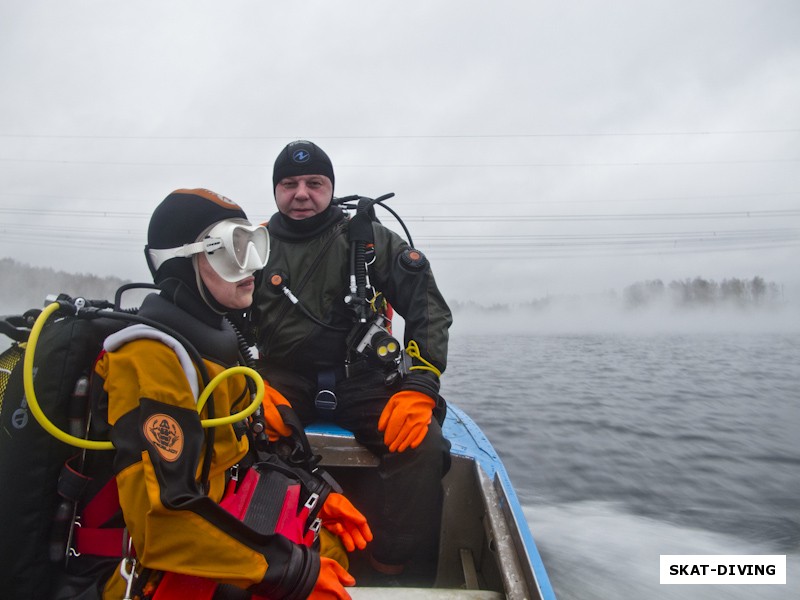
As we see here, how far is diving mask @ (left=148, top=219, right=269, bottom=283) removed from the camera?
1816 millimetres

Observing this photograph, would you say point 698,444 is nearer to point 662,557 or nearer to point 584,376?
point 662,557

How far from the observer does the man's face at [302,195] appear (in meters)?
3.53

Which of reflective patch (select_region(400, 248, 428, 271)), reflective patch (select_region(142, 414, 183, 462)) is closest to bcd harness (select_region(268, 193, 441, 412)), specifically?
reflective patch (select_region(400, 248, 428, 271))

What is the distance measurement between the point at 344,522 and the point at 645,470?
20.3 feet

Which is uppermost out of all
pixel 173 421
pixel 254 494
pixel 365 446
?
pixel 173 421

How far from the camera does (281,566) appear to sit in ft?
5.05

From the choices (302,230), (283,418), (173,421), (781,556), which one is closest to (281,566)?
(173,421)

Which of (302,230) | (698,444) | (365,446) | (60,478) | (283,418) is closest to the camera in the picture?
(60,478)

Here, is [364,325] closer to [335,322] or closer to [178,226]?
[335,322]

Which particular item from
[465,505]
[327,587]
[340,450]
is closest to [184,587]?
[327,587]

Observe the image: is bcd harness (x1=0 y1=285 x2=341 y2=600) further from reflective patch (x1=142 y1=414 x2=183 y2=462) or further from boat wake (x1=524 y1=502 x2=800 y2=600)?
boat wake (x1=524 y1=502 x2=800 y2=600)

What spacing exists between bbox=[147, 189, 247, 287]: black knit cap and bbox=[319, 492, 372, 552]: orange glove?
51.6 inches

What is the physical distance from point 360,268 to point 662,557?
14.0 ft

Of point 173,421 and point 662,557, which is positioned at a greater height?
point 173,421
